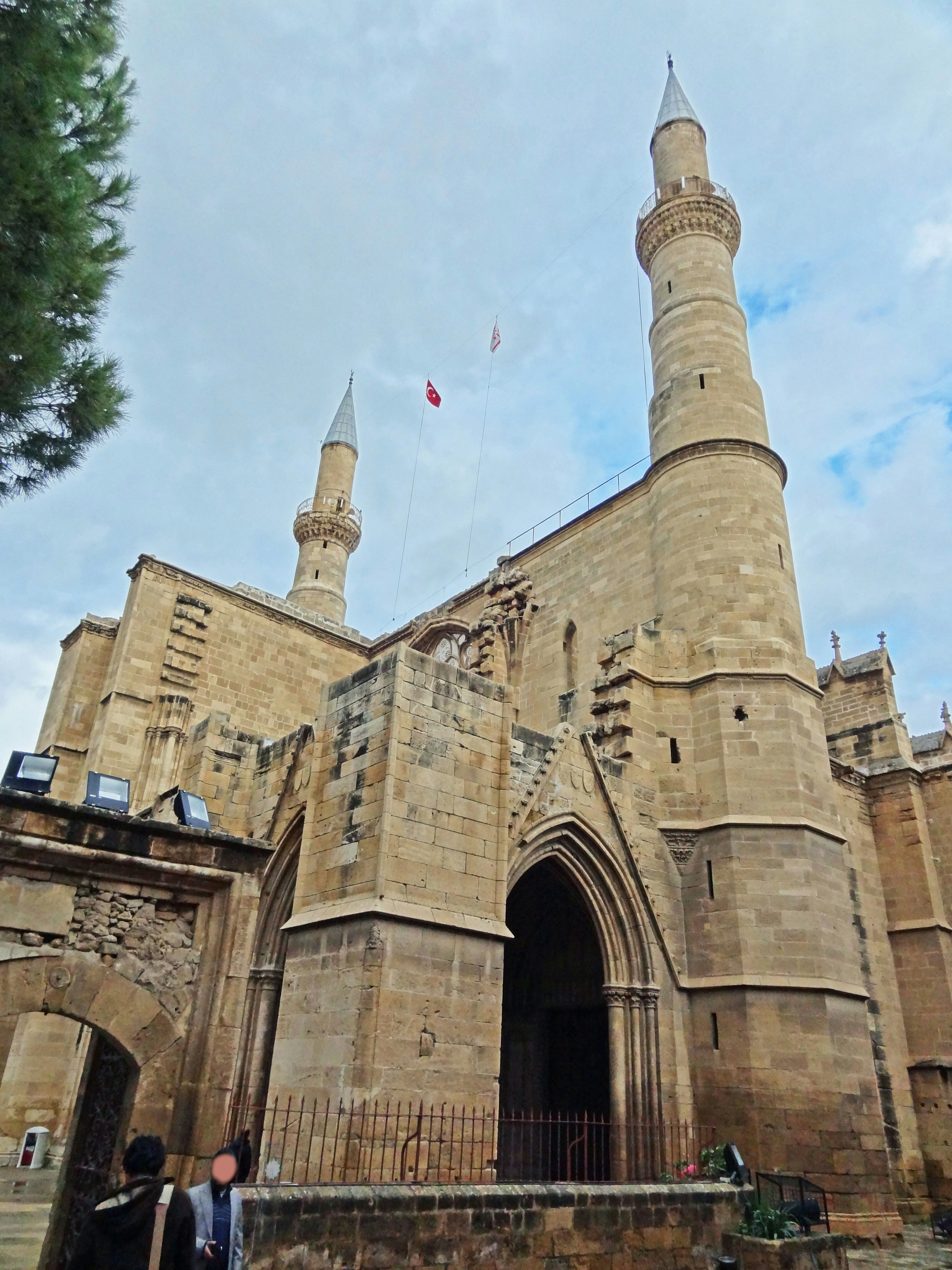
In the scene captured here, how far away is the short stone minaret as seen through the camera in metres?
28.3

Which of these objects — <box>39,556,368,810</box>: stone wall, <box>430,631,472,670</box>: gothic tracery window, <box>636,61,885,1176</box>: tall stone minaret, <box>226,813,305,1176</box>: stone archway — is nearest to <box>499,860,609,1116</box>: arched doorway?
<box>636,61,885,1176</box>: tall stone minaret

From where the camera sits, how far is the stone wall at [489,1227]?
4.80 m

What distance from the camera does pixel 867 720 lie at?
692 inches

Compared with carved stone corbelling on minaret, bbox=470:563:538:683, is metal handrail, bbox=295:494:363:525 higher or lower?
higher

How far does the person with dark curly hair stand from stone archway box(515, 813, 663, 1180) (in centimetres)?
691

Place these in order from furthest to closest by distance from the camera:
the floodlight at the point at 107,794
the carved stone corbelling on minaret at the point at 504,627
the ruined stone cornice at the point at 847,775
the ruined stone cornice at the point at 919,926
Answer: the carved stone corbelling on minaret at the point at 504,627, the ruined stone cornice at the point at 847,775, the ruined stone cornice at the point at 919,926, the floodlight at the point at 107,794

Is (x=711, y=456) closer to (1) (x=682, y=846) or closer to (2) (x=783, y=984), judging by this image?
(1) (x=682, y=846)

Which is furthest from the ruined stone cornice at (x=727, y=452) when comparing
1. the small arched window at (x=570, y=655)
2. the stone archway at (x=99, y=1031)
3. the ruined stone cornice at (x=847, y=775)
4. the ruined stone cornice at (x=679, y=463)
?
the stone archway at (x=99, y=1031)

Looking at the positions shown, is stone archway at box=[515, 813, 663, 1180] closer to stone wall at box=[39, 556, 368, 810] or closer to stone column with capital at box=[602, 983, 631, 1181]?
stone column with capital at box=[602, 983, 631, 1181]

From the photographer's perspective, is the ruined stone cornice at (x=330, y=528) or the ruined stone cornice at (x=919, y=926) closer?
the ruined stone cornice at (x=919, y=926)

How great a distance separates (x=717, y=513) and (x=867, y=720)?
6.90 meters

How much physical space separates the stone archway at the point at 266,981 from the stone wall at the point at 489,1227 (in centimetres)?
400

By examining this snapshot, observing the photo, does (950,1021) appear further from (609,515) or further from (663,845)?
(609,515)

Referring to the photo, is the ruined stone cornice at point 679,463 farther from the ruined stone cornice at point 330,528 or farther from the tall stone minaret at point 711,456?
the ruined stone cornice at point 330,528
